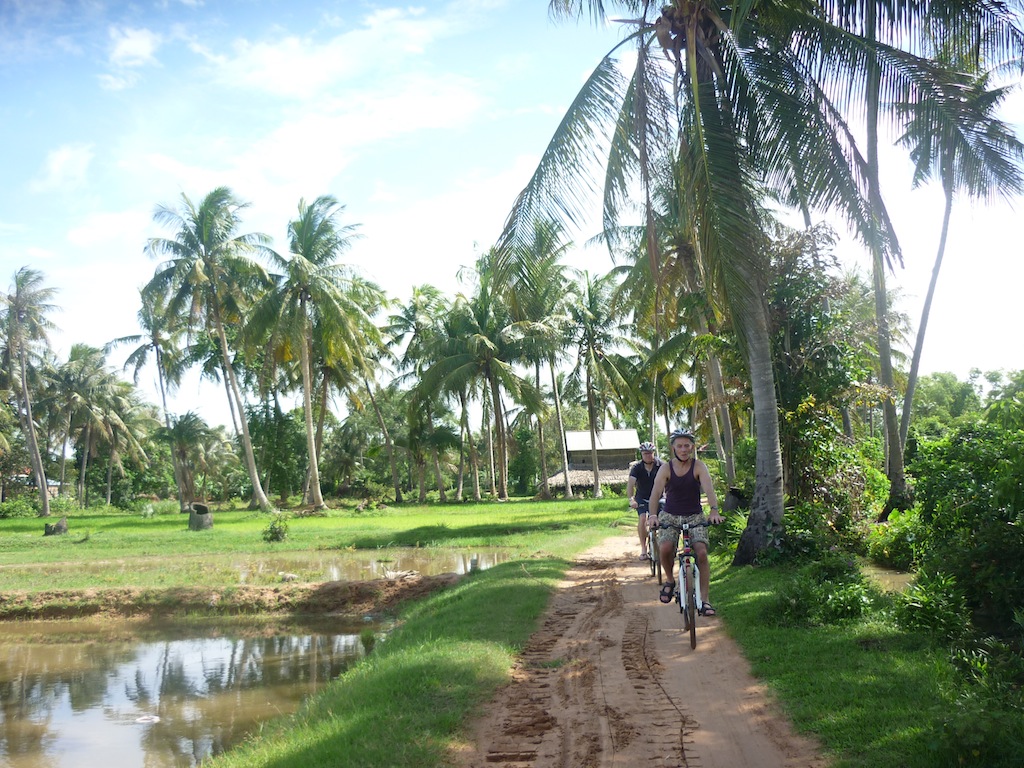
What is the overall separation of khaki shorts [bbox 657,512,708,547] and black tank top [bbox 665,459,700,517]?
38 millimetres

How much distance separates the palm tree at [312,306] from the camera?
102 ft

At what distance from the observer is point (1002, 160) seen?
9164mm

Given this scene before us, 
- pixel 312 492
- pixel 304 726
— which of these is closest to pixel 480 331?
pixel 312 492

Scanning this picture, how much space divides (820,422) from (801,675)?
6.84 m

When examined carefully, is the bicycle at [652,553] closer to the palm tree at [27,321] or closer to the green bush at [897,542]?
the green bush at [897,542]

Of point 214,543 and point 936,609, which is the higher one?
point 936,609

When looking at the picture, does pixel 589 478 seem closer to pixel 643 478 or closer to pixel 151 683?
pixel 643 478

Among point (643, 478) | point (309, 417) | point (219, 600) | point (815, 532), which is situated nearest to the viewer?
point (643, 478)

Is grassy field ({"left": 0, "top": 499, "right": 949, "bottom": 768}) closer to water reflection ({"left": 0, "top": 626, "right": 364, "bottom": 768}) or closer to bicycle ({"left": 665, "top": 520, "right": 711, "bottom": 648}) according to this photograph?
bicycle ({"left": 665, "top": 520, "right": 711, "bottom": 648})

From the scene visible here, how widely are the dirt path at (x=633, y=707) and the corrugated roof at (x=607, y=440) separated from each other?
3846cm

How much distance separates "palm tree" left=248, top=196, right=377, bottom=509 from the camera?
3105cm

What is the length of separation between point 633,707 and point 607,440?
42300mm

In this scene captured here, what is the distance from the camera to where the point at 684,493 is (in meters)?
7.16

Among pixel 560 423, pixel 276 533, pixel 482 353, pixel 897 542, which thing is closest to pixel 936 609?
pixel 897 542
